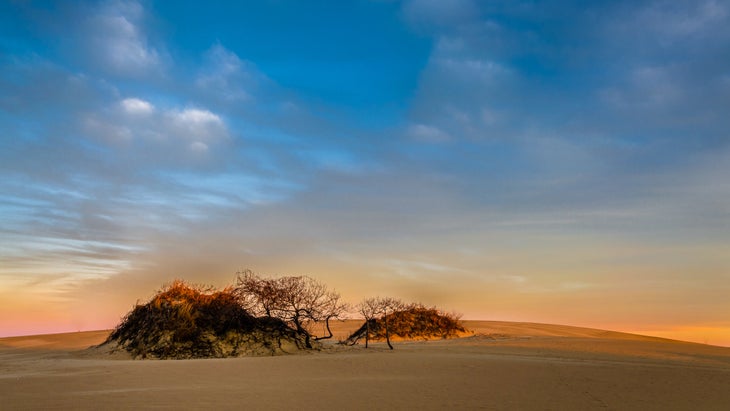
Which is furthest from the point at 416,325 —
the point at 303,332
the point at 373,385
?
the point at 373,385

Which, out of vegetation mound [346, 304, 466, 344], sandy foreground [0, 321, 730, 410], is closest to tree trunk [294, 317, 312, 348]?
sandy foreground [0, 321, 730, 410]

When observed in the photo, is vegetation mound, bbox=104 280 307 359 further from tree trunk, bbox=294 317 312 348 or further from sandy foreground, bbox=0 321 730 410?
sandy foreground, bbox=0 321 730 410

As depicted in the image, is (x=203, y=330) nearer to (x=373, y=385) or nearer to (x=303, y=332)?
(x=303, y=332)

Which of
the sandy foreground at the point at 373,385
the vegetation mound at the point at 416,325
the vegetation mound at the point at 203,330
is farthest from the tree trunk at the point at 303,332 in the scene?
the vegetation mound at the point at 416,325

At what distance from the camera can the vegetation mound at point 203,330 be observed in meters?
19.7

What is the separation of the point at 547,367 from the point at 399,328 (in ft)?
56.6

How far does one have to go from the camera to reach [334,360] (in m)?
16.0

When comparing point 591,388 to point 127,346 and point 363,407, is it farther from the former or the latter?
point 127,346

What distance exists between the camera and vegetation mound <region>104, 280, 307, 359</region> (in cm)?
1972

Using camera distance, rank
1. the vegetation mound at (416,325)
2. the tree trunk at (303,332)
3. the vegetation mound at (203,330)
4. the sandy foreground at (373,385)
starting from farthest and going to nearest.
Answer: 1. the vegetation mound at (416,325)
2. the tree trunk at (303,332)
3. the vegetation mound at (203,330)
4. the sandy foreground at (373,385)

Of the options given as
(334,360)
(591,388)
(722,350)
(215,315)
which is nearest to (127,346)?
(215,315)

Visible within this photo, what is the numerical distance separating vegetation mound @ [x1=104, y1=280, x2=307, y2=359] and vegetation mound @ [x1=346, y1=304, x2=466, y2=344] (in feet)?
31.7

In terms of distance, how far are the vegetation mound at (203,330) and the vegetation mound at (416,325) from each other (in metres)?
9.68

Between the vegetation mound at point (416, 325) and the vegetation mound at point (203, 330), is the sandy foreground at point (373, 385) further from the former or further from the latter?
the vegetation mound at point (416, 325)
